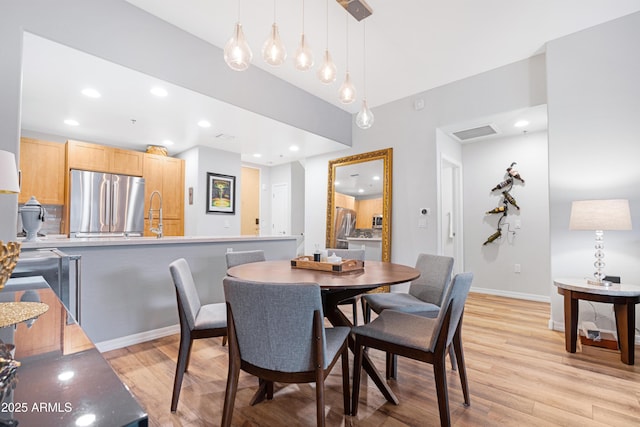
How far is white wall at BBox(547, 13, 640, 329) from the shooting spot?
262 cm

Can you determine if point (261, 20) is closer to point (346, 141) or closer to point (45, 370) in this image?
point (346, 141)

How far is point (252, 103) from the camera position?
10.8ft

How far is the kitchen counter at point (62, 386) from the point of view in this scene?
38 cm

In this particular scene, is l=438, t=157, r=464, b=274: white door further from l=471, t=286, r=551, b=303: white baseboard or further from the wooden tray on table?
the wooden tray on table

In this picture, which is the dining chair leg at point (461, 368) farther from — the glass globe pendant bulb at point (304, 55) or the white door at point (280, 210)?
the white door at point (280, 210)

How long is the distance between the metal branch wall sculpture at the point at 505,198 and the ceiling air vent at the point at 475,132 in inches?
26.1

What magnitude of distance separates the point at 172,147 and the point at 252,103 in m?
2.40

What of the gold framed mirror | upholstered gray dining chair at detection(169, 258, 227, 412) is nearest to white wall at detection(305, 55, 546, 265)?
the gold framed mirror

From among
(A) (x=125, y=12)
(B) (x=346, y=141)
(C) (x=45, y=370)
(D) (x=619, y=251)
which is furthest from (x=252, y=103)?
(D) (x=619, y=251)

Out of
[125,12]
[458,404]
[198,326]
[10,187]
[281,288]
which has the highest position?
[125,12]

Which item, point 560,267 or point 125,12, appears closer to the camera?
point 125,12

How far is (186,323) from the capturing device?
171 cm

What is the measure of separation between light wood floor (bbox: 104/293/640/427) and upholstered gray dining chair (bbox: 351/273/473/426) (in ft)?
0.63

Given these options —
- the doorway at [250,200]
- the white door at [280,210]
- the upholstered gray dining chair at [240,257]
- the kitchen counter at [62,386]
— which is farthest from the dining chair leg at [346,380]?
the doorway at [250,200]
